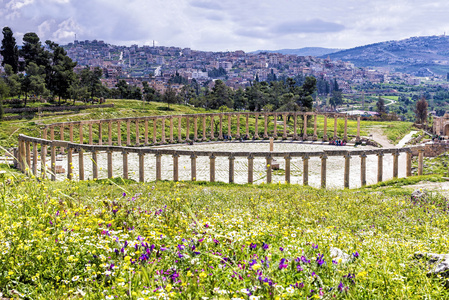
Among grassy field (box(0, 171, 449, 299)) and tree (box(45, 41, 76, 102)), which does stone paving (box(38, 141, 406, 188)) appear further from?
tree (box(45, 41, 76, 102))

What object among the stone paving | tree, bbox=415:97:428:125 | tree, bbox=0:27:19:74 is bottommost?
the stone paving

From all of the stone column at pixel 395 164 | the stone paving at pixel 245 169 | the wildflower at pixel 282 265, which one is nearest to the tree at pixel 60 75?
the stone paving at pixel 245 169

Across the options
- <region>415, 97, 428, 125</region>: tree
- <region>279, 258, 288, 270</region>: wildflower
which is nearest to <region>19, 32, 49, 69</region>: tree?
<region>415, 97, 428, 125</region>: tree

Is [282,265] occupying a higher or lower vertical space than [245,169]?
higher

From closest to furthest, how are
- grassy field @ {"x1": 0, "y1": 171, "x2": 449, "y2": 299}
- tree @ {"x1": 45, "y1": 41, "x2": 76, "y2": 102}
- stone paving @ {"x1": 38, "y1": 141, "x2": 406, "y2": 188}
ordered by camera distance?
grassy field @ {"x1": 0, "y1": 171, "x2": 449, "y2": 299} < stone paving @ {"x1": 38, "y1": 141, "x2": 406, "y2": 188} < tree @ {"x1": 45, "y1": 41, "x2": 76, "y2": 102}

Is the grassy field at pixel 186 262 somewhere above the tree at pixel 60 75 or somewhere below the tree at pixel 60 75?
below

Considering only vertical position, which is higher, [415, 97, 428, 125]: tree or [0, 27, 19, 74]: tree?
[0, 27, 19, 74]: tree

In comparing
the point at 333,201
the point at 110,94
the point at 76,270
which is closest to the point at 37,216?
the point at 76,270

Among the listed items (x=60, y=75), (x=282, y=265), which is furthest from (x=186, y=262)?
(x=60, y=75)

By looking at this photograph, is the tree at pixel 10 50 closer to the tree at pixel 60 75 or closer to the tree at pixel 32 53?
the tree at pixel 32 53

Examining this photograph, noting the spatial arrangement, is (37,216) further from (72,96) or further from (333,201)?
(72,96)

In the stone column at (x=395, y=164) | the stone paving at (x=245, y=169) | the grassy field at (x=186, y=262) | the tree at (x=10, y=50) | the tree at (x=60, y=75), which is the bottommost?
the stone paving at (x=245, y=169)

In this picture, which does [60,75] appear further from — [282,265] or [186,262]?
[282,265]

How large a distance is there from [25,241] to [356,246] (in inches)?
231
